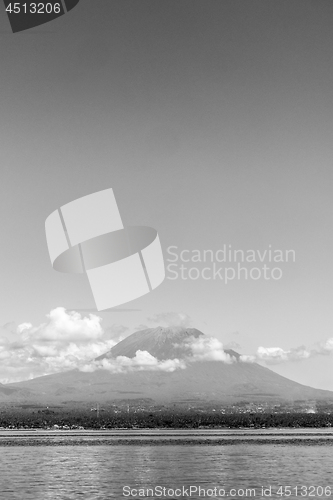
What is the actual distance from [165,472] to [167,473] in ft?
1.71

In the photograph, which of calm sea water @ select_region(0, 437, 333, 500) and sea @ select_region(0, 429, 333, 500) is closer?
sea @ select_region(0, 429, 333, 500)

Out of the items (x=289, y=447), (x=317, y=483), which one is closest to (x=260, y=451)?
(x=289, y=447)

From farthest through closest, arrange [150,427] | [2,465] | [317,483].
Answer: [150,427] → [2,465] → [317,483]

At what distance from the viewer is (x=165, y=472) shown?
36.4 m

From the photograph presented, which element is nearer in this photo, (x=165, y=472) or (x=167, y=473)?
(x=167, y=473)

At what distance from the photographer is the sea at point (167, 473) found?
28.6 m

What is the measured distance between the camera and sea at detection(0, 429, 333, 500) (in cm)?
Result: 2858

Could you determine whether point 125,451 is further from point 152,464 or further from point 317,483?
point 317,483

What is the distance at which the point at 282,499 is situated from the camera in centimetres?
2672

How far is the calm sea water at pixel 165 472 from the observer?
94.1 ft

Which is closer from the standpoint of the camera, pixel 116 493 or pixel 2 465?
pixel 116 493

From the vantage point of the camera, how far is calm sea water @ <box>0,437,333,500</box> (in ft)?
94.1

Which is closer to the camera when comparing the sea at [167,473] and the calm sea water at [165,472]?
the sea at [167,473]

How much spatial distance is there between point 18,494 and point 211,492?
785 cm
